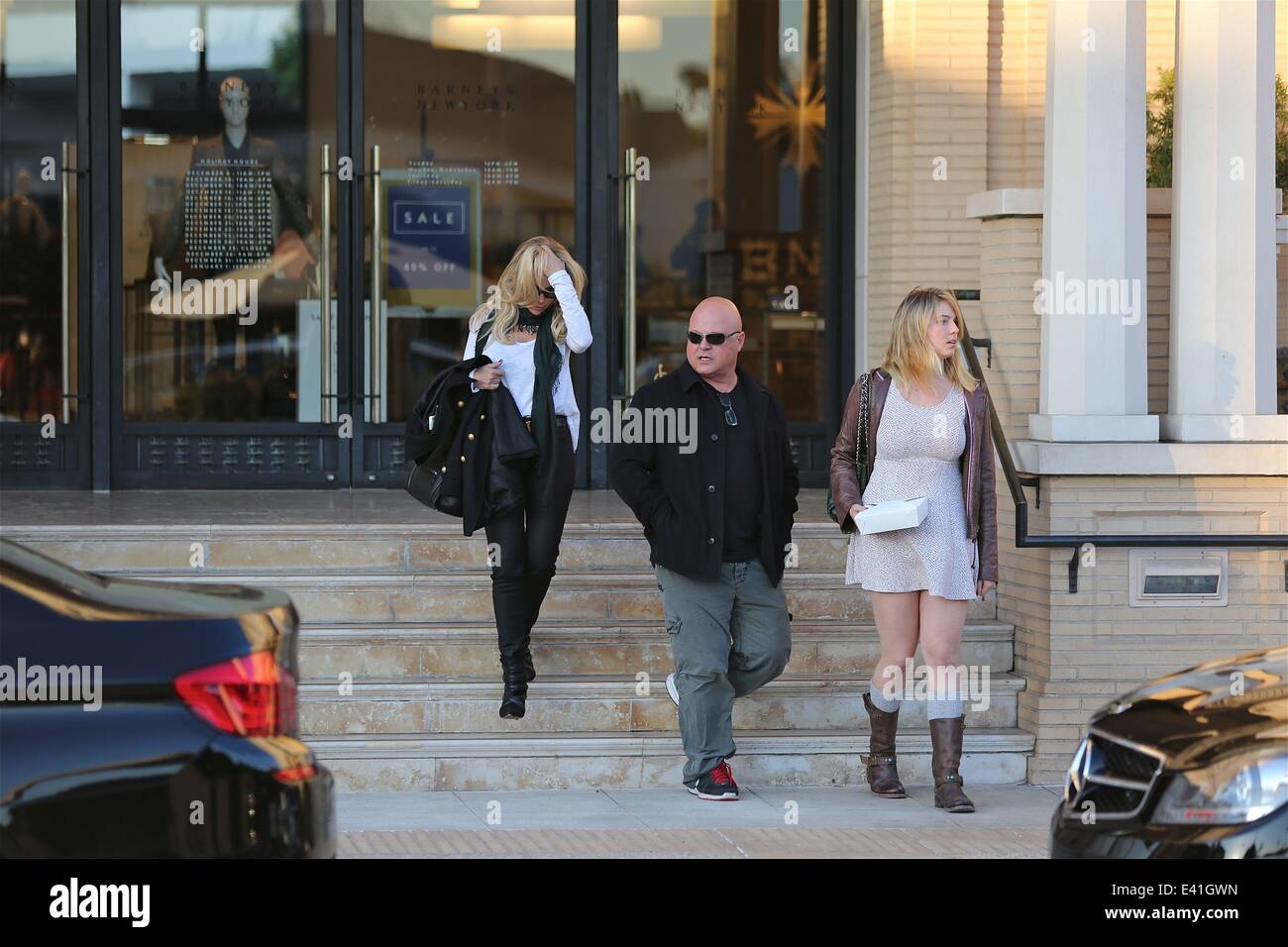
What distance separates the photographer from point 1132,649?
8953 millimetres

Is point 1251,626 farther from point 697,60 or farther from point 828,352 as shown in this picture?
point 697,60

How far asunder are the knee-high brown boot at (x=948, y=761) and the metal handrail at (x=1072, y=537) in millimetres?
1240

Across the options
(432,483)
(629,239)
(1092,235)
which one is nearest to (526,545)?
(432,483)

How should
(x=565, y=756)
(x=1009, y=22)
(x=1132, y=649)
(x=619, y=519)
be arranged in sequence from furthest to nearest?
(x=1009, y=22), (x=619, y=519), (x=1132, y=649), (x=565, y=756)

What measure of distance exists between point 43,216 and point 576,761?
19.6 ft

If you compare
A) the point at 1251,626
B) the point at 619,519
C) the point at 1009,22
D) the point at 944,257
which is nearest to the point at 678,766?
the point at 619,519

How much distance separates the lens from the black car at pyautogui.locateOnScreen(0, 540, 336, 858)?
4.41 meters

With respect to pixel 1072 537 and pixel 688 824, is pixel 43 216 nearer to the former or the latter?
pixel 688 824

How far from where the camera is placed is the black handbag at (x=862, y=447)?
7.91 m

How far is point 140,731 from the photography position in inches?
176

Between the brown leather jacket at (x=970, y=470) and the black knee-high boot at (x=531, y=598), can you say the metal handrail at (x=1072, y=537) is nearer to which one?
the brown leather jacket at (x=970, y=470)

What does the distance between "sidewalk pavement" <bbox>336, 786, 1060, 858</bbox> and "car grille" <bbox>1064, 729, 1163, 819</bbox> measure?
1.85 m
